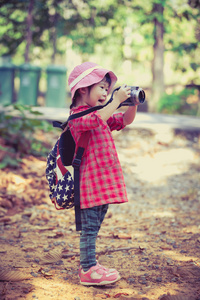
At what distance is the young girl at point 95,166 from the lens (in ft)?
7.82

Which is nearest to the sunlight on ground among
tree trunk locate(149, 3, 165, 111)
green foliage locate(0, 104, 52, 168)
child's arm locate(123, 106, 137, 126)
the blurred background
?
green foliage locate(0, 104, 52, 168)

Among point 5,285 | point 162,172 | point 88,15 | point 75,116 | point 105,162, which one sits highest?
point 88,15

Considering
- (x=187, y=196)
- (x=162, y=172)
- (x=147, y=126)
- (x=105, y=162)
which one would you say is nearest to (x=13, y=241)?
(x=105, y=162)

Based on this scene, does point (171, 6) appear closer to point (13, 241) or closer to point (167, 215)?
point (167, 215)

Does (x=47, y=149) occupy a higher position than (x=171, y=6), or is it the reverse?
(x=171, y=6)

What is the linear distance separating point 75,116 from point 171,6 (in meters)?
12.5

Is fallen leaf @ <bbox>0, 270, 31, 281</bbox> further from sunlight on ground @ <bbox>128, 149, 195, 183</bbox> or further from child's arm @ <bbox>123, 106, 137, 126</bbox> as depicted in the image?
sunlight on ground @ <bbox>128, 149, 195, 183</bbox>

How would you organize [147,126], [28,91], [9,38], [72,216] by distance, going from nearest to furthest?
[72,216], [147,126], [28,91], [9,38]

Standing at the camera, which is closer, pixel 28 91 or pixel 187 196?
pixel 187 196

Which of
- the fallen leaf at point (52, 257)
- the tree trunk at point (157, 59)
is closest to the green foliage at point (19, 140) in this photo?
the fallen leaf at point (52, 257)

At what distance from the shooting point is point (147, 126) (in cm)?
758

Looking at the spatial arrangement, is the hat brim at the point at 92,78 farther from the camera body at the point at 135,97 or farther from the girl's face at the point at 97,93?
the camera body at the point at 135,97

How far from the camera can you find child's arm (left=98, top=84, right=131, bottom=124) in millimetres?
2357

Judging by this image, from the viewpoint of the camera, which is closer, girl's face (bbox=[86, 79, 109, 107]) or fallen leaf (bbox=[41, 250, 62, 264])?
girl's face (bbox=[86, 79, 109, 107])
